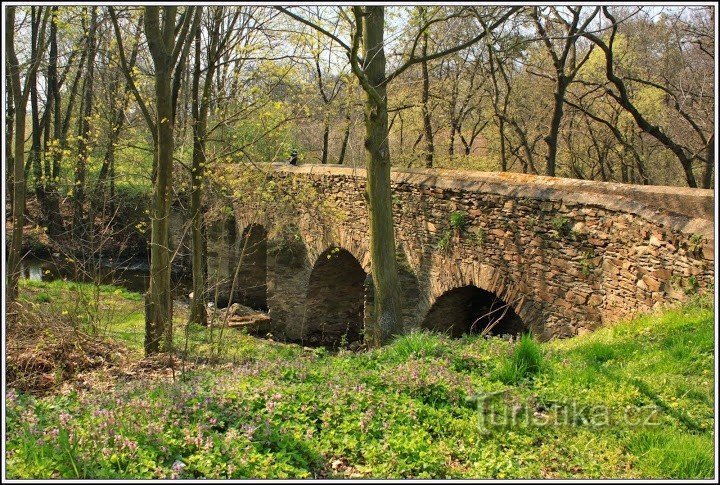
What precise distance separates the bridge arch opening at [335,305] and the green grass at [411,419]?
896 cm

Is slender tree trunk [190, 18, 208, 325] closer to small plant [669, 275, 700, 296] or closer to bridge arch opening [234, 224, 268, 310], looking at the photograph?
bridge arch opening [234, 224, 268, 310]

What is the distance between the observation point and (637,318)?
A: 664cm

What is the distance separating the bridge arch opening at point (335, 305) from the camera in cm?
1475

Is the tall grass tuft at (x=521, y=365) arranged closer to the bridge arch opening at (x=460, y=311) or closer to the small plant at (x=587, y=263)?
the small plant at (x=587, y=263)

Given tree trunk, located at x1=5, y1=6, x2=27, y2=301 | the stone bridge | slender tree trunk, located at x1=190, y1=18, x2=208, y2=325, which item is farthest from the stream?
tree trunk, located at x1=5, y1=6, x2=27, y2=301

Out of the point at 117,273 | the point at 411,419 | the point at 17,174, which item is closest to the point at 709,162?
the point at 411,419

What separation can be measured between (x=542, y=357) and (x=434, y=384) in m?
1.17

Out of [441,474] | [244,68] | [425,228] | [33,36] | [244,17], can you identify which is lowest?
[441,474]

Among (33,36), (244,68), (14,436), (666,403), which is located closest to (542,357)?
(666,403)

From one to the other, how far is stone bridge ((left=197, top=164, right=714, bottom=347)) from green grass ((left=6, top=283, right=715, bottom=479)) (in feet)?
4.08

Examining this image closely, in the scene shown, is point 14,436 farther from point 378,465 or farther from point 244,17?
point 244,17

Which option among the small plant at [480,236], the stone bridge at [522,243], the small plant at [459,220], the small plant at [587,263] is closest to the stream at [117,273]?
the stone bridge at [522,243]

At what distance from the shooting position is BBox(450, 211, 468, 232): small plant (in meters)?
9.52

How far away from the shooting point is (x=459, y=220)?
9.59 meters
